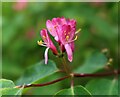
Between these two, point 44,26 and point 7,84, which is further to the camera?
point 44,26

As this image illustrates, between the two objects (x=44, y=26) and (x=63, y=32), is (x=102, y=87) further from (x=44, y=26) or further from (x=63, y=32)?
(x=44, y=26)

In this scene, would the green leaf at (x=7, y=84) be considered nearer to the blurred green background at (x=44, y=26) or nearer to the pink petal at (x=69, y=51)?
the pink petal at (x=69, y=51)

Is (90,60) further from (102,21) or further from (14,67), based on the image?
(14,67)

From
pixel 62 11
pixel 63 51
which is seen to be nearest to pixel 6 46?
pixel 62 11

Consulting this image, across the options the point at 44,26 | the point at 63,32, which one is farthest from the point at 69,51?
the point at 44,26

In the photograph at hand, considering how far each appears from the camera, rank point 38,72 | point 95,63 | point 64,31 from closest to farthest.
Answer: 1. point 64,31
2. point 38,72
3. point 95,63
